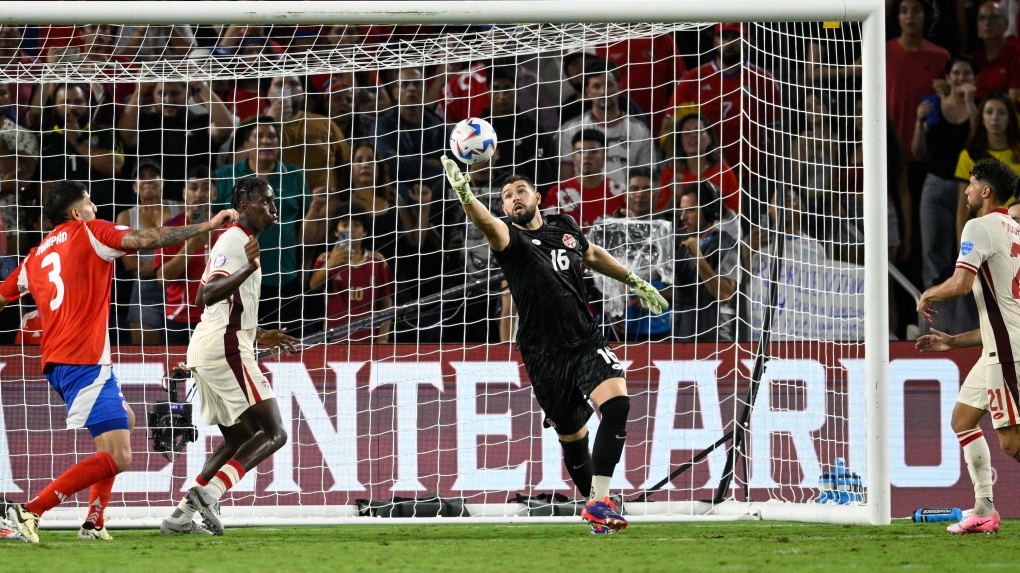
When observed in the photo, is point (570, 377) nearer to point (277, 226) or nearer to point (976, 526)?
point (976, 526)

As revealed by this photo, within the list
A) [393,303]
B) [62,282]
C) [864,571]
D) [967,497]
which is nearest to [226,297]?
[62,282]

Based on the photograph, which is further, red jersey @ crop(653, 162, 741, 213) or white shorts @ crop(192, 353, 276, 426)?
red jersey @ crop(653, 162, 741, 213)

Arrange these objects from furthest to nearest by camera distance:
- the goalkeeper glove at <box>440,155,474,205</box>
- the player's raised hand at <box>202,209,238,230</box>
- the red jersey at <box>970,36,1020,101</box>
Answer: the red jersey at <box>970,36,1020,101</box> → the goalkeeper glove at <box>440,155,474,205</box> → the player's raised hand at <box>202,209,238,230</box>

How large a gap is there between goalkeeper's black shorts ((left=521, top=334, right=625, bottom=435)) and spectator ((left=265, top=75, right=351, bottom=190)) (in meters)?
3.62

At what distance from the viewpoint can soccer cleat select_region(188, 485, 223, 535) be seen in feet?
24.2

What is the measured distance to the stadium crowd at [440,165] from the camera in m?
→ 9.93

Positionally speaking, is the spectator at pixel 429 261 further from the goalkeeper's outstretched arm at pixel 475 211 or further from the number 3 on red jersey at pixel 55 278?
the number 3 on red jersey at pixel 55 278

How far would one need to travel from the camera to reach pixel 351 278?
10.1 meters

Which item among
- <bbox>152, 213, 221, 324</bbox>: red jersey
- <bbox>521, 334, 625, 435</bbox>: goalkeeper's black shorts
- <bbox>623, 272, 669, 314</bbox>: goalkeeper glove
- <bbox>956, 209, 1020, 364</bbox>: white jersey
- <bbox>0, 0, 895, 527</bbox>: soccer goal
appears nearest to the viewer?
<bbox>956, 209, 1020, 364</bbox>: white jersey

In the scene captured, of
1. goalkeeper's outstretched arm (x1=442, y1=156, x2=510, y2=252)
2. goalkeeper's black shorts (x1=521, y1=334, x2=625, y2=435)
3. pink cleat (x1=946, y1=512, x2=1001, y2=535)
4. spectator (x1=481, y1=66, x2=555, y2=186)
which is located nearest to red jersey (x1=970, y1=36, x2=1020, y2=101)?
spectator (x1=481, y1=66, x2=555, y2=186)

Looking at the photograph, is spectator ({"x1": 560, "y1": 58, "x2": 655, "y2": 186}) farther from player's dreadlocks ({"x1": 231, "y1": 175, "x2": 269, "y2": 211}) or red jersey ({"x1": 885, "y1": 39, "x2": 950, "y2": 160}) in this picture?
player's dreadlocks ({"x1": 231, "y1": 175, "x2": 269, "y2": 211})

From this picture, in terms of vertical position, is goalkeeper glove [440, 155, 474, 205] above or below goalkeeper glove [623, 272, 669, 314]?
above

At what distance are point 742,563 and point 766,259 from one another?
15.2 feet

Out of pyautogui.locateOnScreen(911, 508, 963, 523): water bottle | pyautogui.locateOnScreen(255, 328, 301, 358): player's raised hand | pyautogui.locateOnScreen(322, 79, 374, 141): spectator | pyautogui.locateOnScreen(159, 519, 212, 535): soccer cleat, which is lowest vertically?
pyautogui.locateOnScreen(911, 508, 963, 523): water bottle
